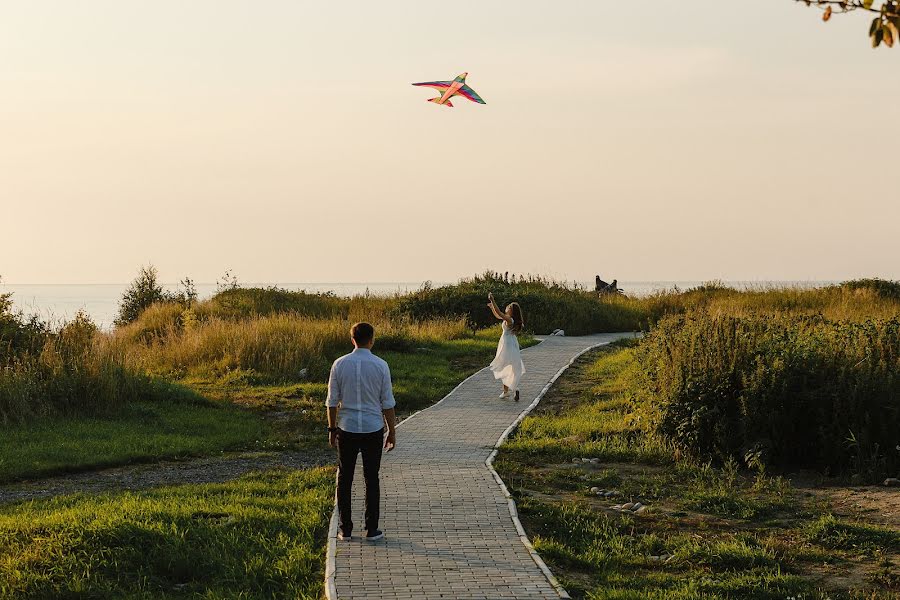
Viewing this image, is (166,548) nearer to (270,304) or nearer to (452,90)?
(452,90)

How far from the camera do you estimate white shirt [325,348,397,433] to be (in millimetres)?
9094

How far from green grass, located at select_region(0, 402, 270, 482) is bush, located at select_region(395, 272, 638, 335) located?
53.5ft

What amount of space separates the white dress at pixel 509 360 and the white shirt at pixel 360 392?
31.3 ft

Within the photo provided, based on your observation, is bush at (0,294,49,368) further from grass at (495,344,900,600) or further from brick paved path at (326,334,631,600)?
grass at (495,344,900,600)

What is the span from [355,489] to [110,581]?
135 inches

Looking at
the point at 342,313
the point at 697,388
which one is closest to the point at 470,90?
the point at 697,388

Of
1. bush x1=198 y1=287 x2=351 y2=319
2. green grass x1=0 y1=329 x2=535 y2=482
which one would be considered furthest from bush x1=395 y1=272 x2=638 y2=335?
green grass x1=0 y1=329 x2=535 y2=482

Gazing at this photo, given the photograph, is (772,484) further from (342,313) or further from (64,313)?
(342,313)

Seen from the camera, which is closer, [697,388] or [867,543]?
[867,543]

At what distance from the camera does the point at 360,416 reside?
9.11 m

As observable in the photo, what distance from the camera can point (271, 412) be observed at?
18625mm

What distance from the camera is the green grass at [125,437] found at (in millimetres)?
14062

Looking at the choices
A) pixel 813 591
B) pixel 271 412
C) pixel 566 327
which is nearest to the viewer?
pixel 813 591

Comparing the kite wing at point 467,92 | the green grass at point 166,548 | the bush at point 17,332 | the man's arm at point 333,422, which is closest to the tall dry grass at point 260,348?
the bush at point 17,332
